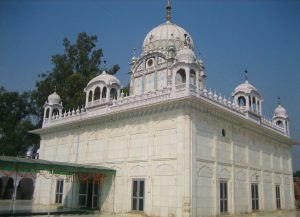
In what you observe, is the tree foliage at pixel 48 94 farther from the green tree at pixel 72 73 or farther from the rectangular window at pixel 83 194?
the rectangular window at pixel 83 194

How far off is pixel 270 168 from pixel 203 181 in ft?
32.2

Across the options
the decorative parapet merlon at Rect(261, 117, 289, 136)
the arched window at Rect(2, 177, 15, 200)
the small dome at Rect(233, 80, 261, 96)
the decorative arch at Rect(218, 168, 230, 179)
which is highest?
the small dome at Rect(233, 80, 261, 96)

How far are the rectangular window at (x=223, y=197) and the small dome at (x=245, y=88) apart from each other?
25.1 ft

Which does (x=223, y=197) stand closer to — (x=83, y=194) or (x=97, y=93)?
(x=83, y=194)

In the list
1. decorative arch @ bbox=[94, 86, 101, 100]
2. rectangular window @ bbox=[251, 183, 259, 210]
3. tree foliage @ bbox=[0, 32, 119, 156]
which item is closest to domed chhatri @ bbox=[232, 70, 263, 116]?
rectangular window @ bbox=[251, 183, 259, 210]

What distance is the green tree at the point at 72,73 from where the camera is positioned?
1465 inches

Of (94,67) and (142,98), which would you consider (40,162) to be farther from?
(94,67)

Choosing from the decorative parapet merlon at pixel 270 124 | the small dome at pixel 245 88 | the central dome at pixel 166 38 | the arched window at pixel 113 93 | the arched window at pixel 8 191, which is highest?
the central dome at pixel 166 38

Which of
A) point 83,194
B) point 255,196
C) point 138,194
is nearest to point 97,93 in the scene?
point 83,194

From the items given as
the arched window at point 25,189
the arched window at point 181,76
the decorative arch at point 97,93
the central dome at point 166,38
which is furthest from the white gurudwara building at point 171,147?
the arched window at point 25,189

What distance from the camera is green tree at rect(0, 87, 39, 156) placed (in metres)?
37.3

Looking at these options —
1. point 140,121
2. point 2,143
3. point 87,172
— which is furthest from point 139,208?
point 2,143

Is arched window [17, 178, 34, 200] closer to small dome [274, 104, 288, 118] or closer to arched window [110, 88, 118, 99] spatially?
arched window [110, 88, 118, 99]

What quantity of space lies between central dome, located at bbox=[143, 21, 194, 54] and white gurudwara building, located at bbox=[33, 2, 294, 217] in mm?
642
